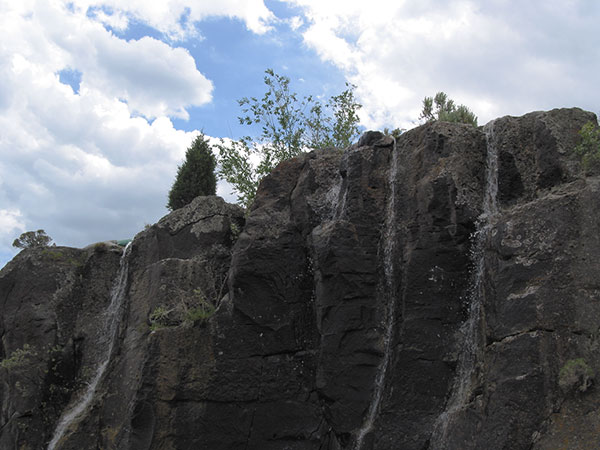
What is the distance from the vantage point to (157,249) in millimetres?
12547

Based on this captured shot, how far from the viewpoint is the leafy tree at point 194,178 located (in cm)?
1975

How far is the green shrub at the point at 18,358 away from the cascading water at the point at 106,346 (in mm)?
1286

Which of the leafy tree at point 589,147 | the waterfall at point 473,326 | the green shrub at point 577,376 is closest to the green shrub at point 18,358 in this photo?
the waterfall at point 473,326

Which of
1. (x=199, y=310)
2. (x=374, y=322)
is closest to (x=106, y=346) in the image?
(x=199, y=310)

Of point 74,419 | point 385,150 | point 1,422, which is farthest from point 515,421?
point 1,422

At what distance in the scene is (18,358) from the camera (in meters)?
11.5

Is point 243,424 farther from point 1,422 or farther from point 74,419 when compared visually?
point 1,422

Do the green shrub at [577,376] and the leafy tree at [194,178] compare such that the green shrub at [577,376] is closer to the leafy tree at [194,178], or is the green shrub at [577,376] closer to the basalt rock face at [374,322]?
the basalt rock face at [374,322]

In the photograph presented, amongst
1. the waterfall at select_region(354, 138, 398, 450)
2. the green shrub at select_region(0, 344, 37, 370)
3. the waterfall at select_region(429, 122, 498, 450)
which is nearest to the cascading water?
the green shrub at select_region(0, 344, 37, 370)

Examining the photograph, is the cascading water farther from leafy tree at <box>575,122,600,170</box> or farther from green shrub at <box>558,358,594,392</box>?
leafy tree at <box>575,122,600,170</box>

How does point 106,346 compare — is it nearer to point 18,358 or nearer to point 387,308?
point 18,358

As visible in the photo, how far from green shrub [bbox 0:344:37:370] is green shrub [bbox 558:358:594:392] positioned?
9.58 meters

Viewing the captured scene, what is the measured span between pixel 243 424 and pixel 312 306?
7.18ft

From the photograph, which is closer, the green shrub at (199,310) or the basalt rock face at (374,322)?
the basalt rock face at (374,322)
